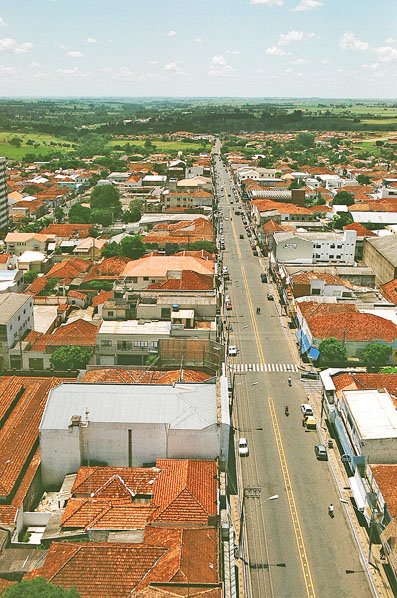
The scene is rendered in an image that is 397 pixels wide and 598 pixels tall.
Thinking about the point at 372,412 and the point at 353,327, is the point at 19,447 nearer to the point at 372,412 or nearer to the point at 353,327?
the point at 372,412

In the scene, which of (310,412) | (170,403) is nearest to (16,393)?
(170,403)

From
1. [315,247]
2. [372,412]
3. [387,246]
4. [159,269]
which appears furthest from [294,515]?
[387,246]

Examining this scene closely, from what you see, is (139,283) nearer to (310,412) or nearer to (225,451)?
(310,412)

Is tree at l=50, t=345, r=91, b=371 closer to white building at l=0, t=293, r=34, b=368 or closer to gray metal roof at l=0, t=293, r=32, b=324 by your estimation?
white building at l=0, t=293, r=34, b=368

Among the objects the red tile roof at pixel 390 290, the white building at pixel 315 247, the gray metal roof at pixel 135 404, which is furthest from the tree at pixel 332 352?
the white building at pixel 315 247

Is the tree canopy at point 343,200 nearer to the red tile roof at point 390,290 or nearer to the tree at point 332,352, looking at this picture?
the red tile roof at point 390,290
